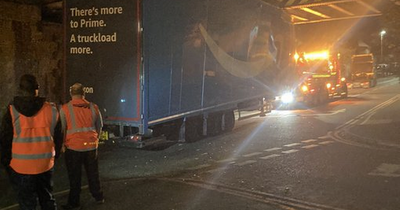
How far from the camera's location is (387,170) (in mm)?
8383

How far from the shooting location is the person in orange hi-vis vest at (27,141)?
15.6ft

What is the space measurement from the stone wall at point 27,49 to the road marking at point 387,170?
803 centimetres

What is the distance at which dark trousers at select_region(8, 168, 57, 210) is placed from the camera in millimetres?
4781

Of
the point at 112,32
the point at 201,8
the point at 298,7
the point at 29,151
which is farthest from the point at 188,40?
the point at 298,7

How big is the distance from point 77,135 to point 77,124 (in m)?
0.15

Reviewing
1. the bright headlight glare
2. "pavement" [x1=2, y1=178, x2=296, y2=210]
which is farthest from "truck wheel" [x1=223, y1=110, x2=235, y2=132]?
the bright headlight glare

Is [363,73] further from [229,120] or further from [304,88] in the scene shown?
[229,120]

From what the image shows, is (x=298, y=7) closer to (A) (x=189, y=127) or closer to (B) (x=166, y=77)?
(A) (x=189, y=127)

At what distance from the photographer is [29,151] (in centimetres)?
479

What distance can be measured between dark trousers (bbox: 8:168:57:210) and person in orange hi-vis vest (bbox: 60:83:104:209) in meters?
0.99

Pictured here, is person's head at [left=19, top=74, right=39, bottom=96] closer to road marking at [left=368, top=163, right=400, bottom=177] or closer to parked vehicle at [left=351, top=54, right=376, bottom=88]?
road marking at [left=368, top=163, right=400, bottom=177]

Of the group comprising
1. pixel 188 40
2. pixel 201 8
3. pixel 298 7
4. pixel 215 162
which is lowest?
pixel 215 162

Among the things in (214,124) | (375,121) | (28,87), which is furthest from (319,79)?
(28,87)

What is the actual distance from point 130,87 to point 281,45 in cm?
889
